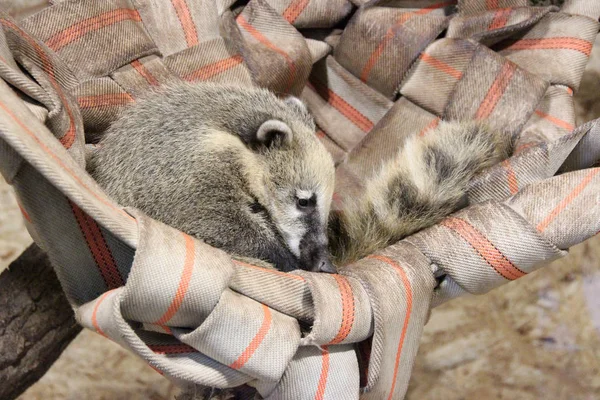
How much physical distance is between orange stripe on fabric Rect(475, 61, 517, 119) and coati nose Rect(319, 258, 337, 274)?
63 centimetres

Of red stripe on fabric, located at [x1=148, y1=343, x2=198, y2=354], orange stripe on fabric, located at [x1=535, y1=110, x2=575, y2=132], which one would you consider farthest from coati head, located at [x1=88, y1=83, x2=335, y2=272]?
orange stripe on fabric, located at [x1=535, y1=110, x2=575, y2=132]

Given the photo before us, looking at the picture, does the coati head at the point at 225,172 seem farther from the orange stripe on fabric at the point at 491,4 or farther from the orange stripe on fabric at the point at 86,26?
the orange stripe on fabric at the point at 491,4

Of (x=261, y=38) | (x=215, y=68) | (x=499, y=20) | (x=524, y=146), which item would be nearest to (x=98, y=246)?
(x=215, y=68)

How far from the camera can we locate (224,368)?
3.32 feet

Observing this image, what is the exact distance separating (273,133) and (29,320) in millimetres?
661

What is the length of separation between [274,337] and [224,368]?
10 cm

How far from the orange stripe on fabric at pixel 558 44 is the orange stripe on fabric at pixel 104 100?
111cm

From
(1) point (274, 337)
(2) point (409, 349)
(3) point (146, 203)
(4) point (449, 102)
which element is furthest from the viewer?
(4) point (449, 102)

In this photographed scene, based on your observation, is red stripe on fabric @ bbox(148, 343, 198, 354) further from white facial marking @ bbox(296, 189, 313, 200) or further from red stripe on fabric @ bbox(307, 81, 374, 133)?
red stripe on fabric @ bbox(307, 81, 374, 133)

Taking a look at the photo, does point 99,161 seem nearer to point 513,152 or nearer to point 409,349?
point 409,349

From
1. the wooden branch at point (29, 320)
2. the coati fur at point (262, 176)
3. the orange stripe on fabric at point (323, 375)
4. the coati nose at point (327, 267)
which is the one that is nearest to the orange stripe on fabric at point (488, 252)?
the coati fur at point (262, 176)

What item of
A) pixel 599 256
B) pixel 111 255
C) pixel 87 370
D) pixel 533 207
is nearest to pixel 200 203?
pixel 111 255

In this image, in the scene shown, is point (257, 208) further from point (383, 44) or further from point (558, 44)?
point (558, 44)

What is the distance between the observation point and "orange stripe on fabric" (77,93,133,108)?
58.9 inches
